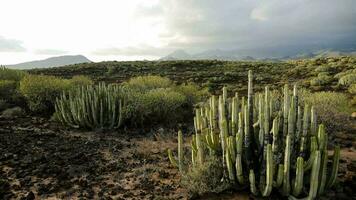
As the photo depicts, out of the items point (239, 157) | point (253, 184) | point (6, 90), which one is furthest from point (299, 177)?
point (6, 90)

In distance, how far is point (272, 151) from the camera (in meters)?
6.21

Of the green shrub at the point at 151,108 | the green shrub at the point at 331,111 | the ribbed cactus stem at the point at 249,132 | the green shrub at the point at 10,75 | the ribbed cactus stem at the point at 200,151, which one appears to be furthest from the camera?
the green shrub at the point at 10,75

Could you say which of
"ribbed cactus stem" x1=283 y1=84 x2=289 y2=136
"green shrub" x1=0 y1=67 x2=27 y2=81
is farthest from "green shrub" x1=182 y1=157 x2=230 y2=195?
"green shrub" x1=0 y1=67 x2=27 y2=81

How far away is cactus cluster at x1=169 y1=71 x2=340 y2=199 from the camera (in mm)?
5918

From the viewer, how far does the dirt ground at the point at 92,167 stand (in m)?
6.79

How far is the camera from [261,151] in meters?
6.67

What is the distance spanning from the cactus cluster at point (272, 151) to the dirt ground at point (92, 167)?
41 centimetres

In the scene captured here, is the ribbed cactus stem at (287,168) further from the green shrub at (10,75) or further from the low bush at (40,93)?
the green shrub at (10,75)

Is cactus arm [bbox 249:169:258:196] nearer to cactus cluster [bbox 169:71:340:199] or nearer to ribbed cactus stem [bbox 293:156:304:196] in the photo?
cactus cluster [bbox 169:71:340:199]

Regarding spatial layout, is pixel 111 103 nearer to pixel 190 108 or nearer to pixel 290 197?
pixel 190 108

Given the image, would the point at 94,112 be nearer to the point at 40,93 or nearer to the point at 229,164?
the point at 40,93

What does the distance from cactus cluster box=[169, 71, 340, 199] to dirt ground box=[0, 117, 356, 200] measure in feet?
1.34

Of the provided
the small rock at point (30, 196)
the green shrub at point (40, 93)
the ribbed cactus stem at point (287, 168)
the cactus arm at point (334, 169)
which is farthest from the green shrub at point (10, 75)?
the cactus arm at point (334, 169)

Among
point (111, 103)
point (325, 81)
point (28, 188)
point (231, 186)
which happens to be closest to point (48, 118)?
point (111, 103)
